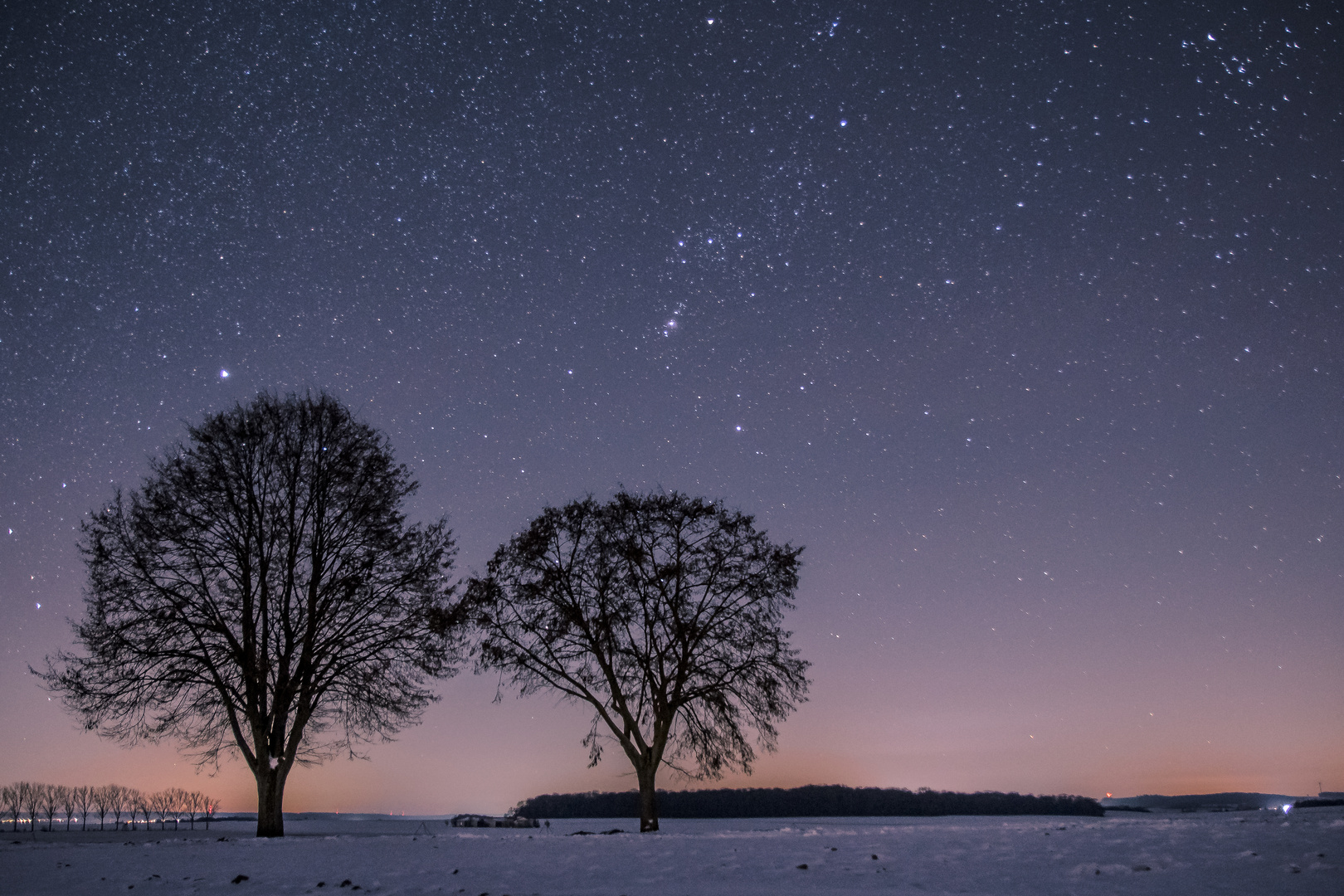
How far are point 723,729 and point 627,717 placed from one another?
2.68 meters

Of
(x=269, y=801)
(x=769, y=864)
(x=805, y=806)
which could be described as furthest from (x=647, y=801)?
(x=805, y=806)

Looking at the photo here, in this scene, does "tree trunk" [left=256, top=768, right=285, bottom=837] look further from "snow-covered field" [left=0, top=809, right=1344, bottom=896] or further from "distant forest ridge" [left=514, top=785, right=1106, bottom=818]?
"distant forest ridge" [left=514, top=785, right=1106, bottom=818]

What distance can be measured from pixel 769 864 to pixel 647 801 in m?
11.2

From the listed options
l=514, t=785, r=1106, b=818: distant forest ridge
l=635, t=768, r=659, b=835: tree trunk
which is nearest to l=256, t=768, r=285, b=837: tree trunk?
l=635, t=768, r=659, b=835: tree trunk

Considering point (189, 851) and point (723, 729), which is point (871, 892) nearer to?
point (189, 851)

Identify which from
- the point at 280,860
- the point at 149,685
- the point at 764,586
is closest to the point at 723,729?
the point at 764,586

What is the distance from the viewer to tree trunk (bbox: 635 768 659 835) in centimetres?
1927

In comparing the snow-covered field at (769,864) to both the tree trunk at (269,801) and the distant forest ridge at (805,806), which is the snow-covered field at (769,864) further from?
the distant forest ridge at (805,806)

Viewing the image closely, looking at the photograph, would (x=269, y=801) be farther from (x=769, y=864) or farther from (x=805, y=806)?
(x=805, y=806)

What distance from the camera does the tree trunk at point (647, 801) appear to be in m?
19.3

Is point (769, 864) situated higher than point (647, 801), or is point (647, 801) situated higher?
point (769, 864)

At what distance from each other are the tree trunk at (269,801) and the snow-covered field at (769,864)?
4605mm

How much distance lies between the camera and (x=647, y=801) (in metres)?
19.7

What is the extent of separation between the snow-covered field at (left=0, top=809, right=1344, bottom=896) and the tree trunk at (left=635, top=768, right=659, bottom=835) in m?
7.02
